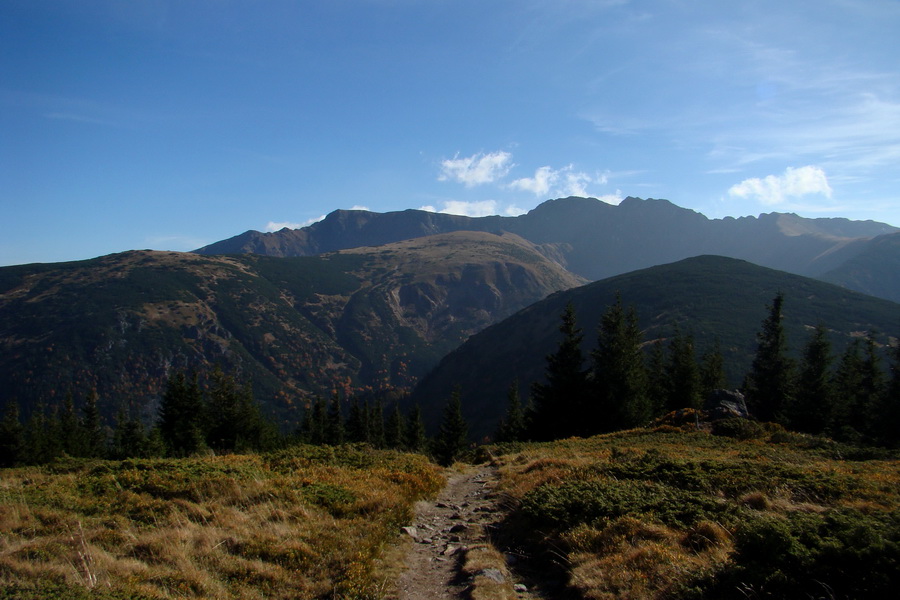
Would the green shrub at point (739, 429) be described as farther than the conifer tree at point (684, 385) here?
No

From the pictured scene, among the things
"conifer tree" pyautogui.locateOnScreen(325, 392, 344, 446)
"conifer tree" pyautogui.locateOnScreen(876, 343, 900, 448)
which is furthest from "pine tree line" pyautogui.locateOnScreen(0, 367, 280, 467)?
"conifer tree" pyautogui.locateOnScreen(876, 343, 900, 448)

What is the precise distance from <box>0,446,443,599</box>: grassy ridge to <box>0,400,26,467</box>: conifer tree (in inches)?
2014

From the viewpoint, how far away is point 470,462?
88.6 ft

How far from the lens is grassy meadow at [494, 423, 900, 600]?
20.2ft

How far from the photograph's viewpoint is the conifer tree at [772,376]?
49.3 m

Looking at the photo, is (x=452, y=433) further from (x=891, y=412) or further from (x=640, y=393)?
(x=891, y=412)

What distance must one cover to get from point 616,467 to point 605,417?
28.9 metres

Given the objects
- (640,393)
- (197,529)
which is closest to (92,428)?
(640,393)

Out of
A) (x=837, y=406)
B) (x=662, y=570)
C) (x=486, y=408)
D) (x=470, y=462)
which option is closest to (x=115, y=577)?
(x=662, y=570)

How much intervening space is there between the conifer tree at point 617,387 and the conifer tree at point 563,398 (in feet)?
4.90

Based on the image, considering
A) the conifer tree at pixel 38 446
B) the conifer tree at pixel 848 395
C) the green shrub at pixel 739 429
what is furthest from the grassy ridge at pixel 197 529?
the conifer tree at pixel 38 446

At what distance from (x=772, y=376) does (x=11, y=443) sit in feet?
282

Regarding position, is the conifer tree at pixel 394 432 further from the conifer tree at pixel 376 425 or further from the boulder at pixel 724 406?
the boulder at pixel 724 406

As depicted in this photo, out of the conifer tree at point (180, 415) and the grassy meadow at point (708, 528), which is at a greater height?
the grassy meadow at point (708, 528)
